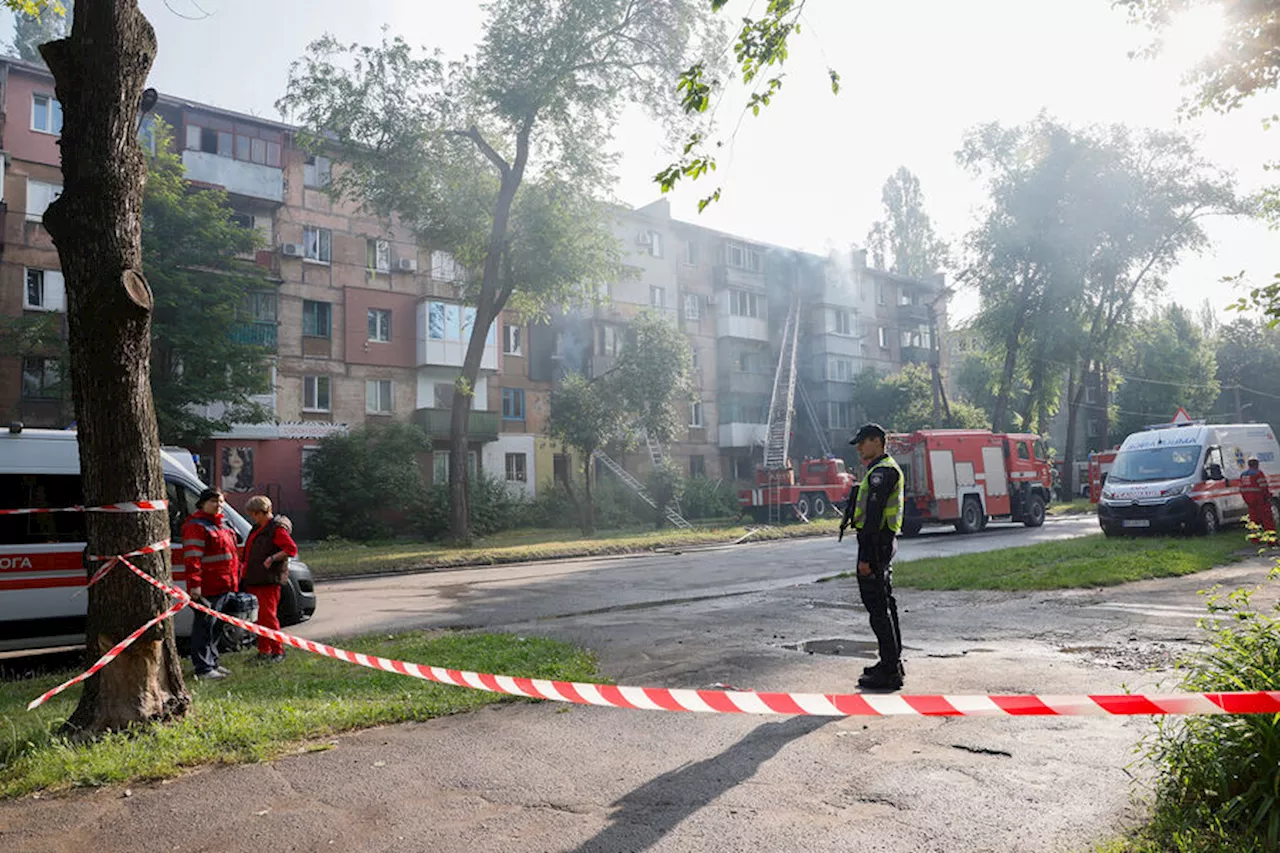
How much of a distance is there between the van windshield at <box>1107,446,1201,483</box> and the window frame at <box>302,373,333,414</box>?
26.1 metres

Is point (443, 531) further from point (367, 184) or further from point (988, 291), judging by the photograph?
point (988, 291)

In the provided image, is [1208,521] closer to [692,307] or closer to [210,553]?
[210,553]

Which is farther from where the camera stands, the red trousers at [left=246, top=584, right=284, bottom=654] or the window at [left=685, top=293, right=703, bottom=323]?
the window at [left=685, top=293, right=703, bottom=323]

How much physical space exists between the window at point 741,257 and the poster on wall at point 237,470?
1052 inches

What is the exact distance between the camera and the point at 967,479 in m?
24.7

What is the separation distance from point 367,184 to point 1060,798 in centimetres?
2564

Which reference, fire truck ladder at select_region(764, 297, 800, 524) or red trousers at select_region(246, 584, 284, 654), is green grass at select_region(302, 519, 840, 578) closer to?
red trousers at select_region(246, 584, 284, 654)

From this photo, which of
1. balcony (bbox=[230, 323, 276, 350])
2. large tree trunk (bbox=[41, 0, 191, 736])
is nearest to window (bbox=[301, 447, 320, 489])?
balcony (bbox=[230, 323, 276, 350])

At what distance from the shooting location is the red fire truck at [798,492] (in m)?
32.8

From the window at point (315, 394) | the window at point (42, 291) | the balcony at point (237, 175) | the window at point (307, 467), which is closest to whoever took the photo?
the window at point (42, 291)

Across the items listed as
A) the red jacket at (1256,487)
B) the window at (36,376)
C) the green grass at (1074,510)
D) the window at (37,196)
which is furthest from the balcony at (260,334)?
the green grass at (1074,510)

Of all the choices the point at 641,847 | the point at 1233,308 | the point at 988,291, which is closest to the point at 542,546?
the point at 1233,308

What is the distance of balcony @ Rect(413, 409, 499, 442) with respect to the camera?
3544cm

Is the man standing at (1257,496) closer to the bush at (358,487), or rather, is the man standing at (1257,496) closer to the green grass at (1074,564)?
the green grass at (1074,564)
